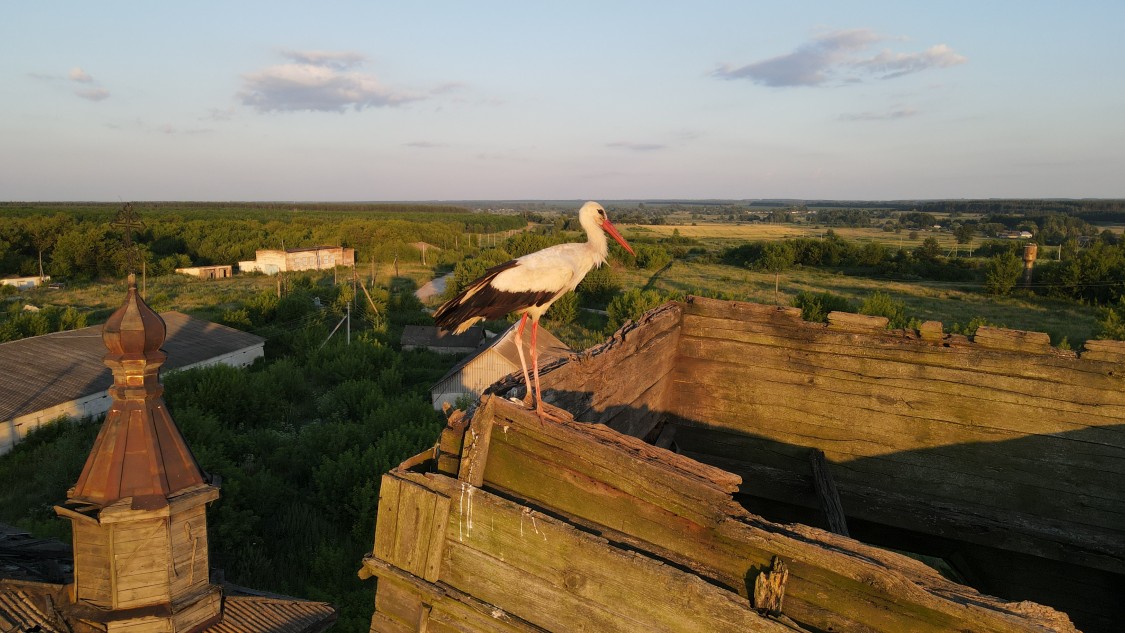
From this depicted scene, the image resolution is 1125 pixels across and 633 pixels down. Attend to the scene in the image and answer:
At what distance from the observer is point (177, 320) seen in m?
30.9

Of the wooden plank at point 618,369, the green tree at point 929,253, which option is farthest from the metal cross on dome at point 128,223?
the green tree at point 929,253

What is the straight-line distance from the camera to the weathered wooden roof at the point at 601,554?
198cm

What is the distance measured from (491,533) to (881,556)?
1402 millimetres

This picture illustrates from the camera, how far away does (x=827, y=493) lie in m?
4.55

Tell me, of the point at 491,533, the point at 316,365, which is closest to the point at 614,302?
the point at 316,365

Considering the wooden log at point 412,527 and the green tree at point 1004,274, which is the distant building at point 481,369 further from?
the green tree at point 1004,274

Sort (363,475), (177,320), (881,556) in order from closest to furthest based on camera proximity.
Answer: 1. (881,556)
2. (363,475)
3. (177,320)

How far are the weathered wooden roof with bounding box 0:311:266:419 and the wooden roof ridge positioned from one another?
19629mm

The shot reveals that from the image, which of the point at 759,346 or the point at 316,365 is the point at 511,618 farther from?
the point at 316,365

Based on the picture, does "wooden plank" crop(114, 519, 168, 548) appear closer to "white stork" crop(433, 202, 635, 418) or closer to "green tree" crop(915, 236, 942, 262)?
"white stork" crop(433, 202, 635, 418)

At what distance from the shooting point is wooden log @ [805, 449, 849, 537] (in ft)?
13.2

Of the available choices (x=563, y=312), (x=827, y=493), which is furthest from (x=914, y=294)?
(x=827, y=493)

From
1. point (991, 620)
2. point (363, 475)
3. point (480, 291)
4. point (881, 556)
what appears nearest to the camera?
point (991, 620)

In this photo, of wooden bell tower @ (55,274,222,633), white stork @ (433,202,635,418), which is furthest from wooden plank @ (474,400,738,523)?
wooden bell tower @ (55,274,222,633)
